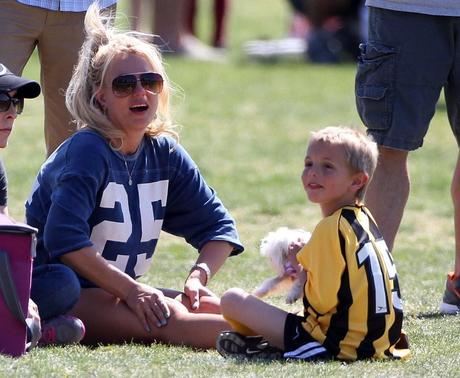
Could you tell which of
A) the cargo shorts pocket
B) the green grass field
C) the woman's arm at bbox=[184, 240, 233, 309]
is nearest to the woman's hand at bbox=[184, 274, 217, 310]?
the woman's arm at bbox=[184, 240, 233, 309]

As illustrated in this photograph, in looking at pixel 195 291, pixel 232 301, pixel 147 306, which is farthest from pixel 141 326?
pixel 232 301

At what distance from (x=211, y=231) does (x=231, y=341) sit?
0.76 meters

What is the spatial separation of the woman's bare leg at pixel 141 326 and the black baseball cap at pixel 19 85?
82cm

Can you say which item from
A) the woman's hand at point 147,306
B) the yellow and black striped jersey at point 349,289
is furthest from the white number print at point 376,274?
the woman's hand at point 147,306

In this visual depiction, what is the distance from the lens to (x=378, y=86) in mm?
5133

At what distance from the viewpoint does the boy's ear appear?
4.15 meters

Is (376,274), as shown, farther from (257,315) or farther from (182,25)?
(182,25)

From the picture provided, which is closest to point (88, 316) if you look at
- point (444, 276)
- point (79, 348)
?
point (79, 348)

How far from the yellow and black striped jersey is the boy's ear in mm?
85

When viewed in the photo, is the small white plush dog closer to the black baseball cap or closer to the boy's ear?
the boy's ear

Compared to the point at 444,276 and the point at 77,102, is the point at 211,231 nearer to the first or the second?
the point at 77,102

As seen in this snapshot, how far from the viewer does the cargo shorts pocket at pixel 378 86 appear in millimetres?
5117

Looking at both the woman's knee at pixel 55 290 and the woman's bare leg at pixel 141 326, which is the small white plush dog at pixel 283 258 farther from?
the woman's knee at pixel 55 290

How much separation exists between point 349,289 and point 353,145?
50cm
